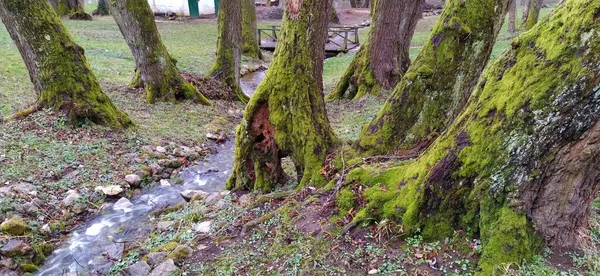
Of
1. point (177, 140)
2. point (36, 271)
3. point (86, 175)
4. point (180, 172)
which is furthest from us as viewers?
point (177, 140)

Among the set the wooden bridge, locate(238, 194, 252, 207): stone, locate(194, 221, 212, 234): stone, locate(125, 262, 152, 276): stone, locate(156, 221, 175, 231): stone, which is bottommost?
locate(156, 221, 175, 231): stone

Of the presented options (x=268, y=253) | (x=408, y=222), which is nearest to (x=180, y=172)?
(x=268, y=253)

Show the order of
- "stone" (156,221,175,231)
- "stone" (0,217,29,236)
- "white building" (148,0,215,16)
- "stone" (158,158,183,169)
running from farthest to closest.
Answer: "white building" (148,0,215,16) < "stone" (158,158,183,169) < "stone" (156,221,175,231) < "stone" (0,217,29,236)

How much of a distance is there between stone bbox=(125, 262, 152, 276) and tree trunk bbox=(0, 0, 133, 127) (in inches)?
173

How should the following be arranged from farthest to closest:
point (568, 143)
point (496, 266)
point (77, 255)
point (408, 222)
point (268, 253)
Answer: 1. point (77, 255)
2. point (268, 253)
3. point (408, 222)
4. point (496, 266)
5. point (568, 143)

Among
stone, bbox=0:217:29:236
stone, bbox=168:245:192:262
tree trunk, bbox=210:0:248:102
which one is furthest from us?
tree trunk, bbox=210:0:248:102

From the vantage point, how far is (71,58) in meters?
7.41

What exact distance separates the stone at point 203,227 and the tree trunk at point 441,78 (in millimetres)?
1796

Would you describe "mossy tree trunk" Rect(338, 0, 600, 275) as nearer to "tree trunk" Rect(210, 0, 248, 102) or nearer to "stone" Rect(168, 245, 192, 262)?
"stone" Rect(168, 245, 192, 262)

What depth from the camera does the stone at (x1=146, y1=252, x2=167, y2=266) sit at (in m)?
A: 3.80

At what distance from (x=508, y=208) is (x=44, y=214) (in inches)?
206

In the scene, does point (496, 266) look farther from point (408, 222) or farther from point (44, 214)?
point (44, 214)

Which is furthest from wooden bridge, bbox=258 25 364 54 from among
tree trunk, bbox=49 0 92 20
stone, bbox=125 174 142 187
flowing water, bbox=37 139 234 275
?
stone, bbox=125 174 142 187

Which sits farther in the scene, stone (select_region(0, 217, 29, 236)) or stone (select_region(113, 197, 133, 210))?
stone (select_region(113, 197, 133, 210))
